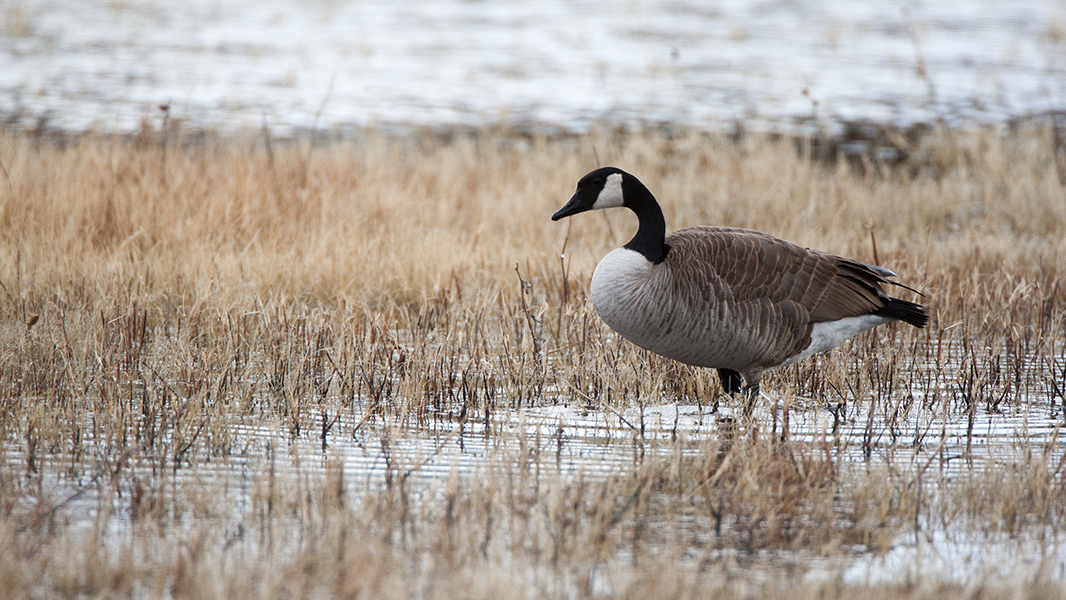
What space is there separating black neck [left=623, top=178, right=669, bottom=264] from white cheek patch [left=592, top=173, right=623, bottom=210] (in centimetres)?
7

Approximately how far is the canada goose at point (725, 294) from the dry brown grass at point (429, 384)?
0.37 meters

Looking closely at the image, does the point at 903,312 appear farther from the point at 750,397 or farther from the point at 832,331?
the point at 750,397

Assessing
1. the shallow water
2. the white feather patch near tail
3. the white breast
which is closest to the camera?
the white breast

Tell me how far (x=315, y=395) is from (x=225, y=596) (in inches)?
104

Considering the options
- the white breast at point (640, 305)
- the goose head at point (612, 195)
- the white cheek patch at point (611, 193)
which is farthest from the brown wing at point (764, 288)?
the white cheek patch at point (611, 193)

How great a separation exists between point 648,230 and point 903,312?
159 cm

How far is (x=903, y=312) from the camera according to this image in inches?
239

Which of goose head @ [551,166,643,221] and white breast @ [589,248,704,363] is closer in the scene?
white breast @ [589,248,704,363]

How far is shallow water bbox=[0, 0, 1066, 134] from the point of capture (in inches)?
629

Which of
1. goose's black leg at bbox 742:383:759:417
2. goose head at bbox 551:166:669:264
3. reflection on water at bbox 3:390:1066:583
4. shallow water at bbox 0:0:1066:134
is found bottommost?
reflection on water at bbox 3:390:1066:583

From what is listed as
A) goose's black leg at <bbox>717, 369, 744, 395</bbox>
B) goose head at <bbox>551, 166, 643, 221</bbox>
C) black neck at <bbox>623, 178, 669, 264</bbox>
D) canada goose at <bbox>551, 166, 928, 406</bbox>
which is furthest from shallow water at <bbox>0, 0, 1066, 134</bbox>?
goose's black leg at <bbox>717, 369, 744, 395</bbox>

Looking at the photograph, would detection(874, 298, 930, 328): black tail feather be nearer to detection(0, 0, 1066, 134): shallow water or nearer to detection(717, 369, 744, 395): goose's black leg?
detection(717, 369, 744, 395): goose's black leg

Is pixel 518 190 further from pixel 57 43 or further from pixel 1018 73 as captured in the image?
pixel 57 43

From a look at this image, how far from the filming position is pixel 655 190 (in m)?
11.6
